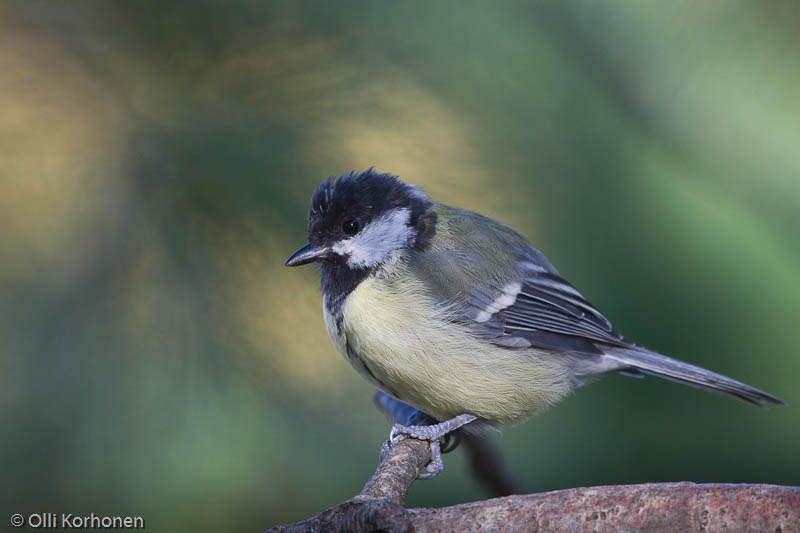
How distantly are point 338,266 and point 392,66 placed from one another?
37 cm

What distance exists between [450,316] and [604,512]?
0.56 metres

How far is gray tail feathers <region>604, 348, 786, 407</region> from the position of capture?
1.12 m

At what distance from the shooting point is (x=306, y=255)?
1.12 meters

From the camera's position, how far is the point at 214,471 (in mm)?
991

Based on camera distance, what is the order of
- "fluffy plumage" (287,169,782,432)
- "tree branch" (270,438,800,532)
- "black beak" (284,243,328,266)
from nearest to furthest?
"tree branch" (270,438,800,532) < "black beak" (284,243,328,266) < "fluffy plumage" (287,169,782,432)

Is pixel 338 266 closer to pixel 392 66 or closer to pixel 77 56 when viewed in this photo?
pixel 392 66

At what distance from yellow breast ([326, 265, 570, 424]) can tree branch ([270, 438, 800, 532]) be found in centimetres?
40

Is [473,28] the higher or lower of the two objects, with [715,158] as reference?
higher

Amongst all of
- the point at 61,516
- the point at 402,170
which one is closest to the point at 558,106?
the point at 402,170

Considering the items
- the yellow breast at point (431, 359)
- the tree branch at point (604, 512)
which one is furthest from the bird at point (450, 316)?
the tree branch at point (604, 512)

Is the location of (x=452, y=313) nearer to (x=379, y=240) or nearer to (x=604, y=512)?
(x=379, y=240)

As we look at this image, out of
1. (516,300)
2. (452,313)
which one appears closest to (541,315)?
(516,300)

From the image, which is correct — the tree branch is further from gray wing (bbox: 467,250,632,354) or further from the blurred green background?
gray wing (bbox: 467,250,632,354)

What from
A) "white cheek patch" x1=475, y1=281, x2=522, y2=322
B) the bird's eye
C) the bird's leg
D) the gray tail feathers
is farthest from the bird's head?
the gray tail feathers
